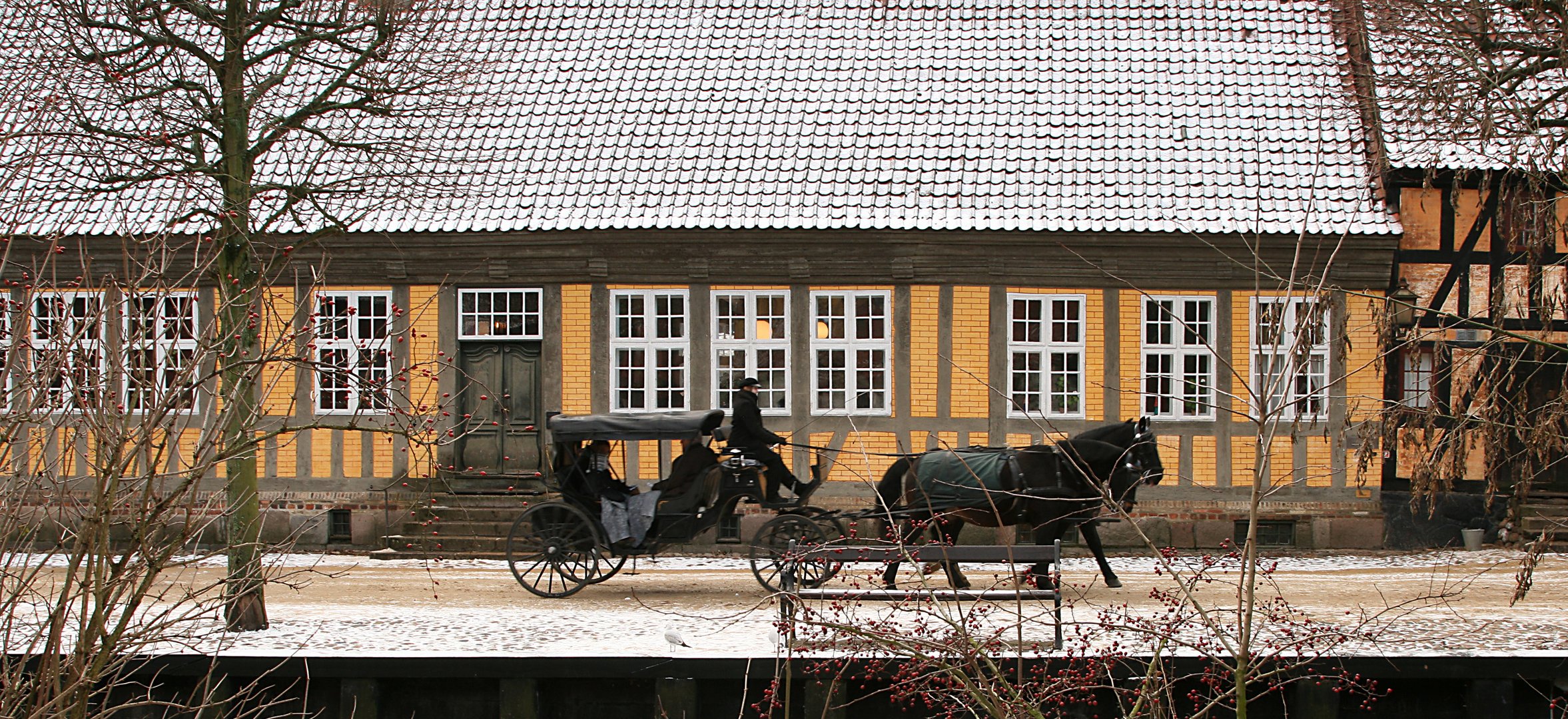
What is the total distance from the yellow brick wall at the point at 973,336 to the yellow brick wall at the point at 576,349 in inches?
159

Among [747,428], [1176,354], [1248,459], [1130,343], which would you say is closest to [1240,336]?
[1176,354]

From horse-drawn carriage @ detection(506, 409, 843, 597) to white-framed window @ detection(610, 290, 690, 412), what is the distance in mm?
4387

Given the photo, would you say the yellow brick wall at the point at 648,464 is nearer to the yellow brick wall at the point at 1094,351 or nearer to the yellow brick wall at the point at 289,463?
the yellow brick wall at the point at 289,463

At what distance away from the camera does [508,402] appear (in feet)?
58.1

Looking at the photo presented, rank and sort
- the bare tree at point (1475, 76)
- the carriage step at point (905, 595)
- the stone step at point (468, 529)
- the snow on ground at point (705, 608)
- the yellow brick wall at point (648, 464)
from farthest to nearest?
1. the yellow brick wall at point (648, 464)
2. the stone step at point (468, 529)
3. the bare tree at point (1475, 76)
4. the snow on ground at point (705, 608)
5. the carriage step at point (905, 595)

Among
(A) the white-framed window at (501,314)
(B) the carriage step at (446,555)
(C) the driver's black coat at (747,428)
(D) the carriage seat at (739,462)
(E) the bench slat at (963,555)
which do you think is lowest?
(B) the carriage step at (446,555)

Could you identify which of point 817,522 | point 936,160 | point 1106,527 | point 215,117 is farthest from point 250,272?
point 1106,527

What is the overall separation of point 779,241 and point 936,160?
2060 millimetres

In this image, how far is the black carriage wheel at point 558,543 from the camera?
42.0 feet

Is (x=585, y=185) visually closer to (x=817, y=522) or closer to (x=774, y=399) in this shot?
(x=774, y=399)

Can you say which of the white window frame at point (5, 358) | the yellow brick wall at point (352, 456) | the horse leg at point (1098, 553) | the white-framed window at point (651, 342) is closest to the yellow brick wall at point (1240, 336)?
the horse leg at point (1098, 553)

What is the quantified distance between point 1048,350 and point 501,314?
609 cm

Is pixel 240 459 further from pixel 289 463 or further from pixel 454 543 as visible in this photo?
Result: pixel 289 463

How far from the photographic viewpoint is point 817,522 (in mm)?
12836
